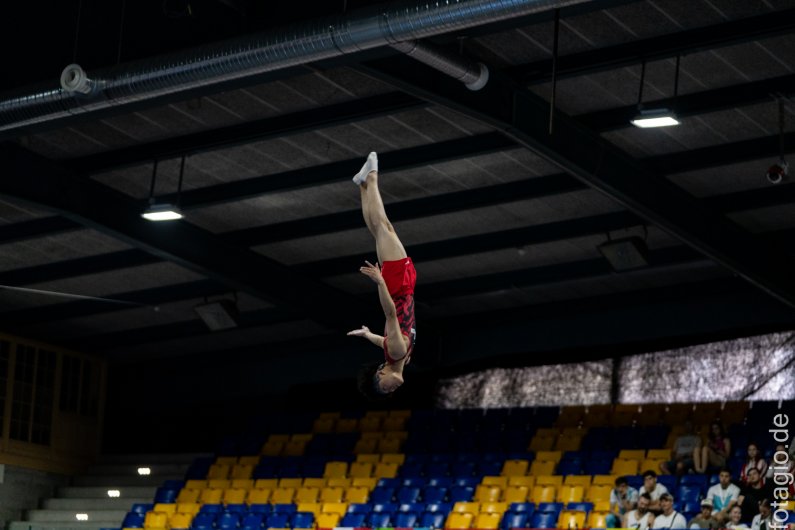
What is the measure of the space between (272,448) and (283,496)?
2.88 meters

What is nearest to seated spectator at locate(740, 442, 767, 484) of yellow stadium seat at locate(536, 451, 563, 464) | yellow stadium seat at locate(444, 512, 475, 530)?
yellow stadium seat at locate(444, 512, 475, 530)

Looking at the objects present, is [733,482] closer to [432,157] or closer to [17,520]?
[432,157]

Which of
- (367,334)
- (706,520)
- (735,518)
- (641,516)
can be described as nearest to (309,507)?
(641,516)

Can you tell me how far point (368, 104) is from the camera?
1711cm

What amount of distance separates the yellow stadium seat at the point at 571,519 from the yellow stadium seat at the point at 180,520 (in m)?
6.59

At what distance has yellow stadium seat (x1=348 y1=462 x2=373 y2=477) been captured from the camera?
22.6 metres

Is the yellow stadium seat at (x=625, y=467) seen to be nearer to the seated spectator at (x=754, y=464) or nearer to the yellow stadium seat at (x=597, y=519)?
the yellow stadium seat at (x=597, y=519)

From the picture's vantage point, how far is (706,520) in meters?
15.5

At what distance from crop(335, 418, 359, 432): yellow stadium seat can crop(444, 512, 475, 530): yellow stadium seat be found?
6.17 meters

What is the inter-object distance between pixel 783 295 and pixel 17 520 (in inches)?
584

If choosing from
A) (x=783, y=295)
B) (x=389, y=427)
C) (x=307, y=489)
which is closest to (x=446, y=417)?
(x=389, y=427)

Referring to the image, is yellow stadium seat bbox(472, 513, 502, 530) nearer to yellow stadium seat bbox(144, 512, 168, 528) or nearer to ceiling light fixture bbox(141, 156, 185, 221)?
yellow stadium seat bbox(144, 512, 168, 528)

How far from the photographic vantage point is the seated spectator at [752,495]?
15.5m

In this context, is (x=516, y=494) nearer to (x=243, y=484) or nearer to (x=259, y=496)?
(x=259, y=496)
